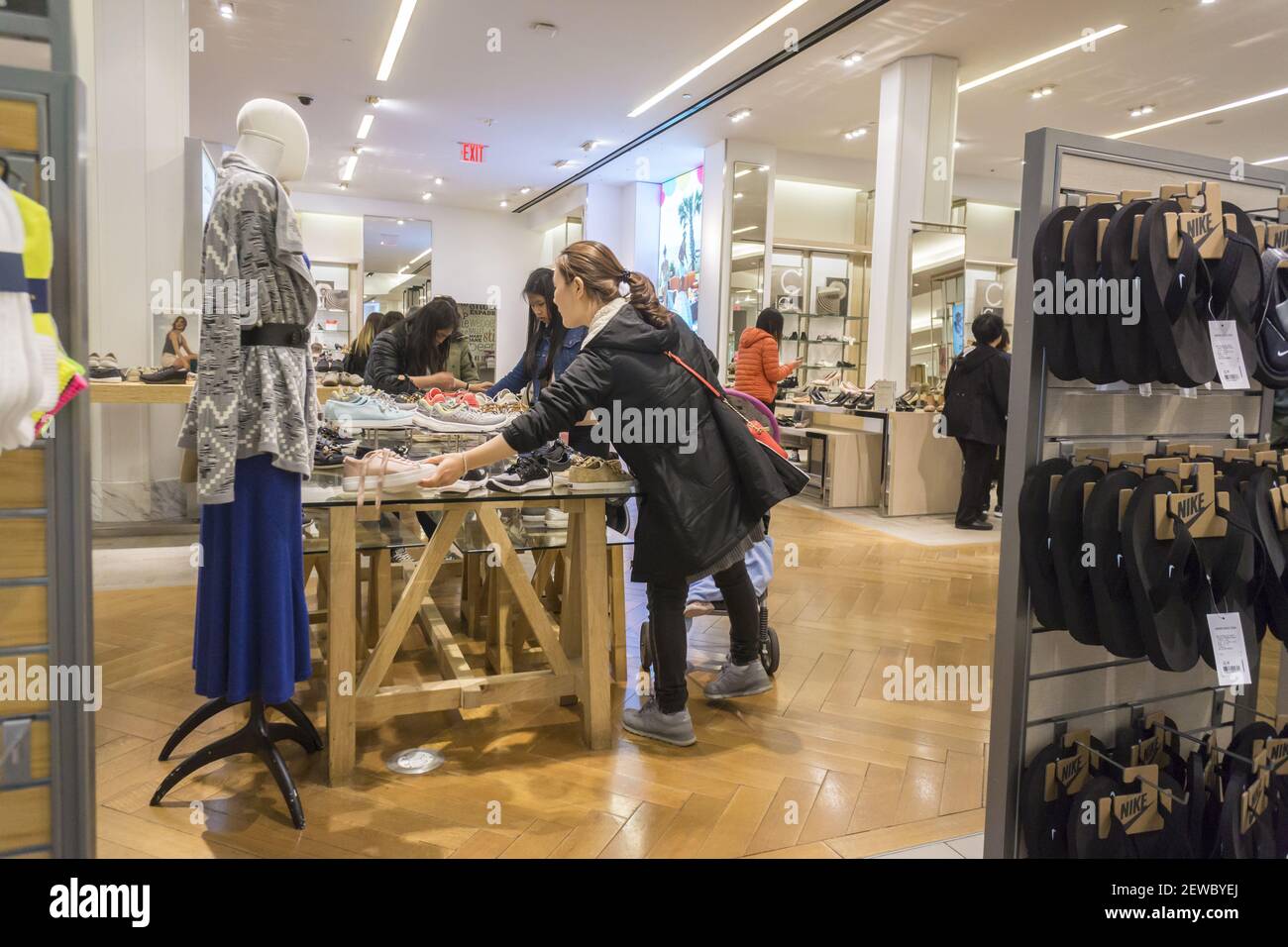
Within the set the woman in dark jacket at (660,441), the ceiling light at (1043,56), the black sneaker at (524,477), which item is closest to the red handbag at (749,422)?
the woman in dark jacket at (660,441)

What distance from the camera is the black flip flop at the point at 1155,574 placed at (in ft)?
5.51

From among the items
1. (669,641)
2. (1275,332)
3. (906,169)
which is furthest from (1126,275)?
(906,169)

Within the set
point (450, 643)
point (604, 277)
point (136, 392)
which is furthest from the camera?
point (136, 392)

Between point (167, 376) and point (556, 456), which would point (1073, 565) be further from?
point (167, 376)

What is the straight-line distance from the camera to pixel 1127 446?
2.04m

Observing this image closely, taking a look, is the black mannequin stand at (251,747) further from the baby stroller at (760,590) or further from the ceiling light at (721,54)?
the ceiling light at (721,54)

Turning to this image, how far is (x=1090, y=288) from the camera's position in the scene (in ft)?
5.74

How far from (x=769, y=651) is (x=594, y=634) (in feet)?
2.84

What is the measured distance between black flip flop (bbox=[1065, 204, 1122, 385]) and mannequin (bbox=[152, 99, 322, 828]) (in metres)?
1.76

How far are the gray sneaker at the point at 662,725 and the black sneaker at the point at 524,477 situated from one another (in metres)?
0.80
